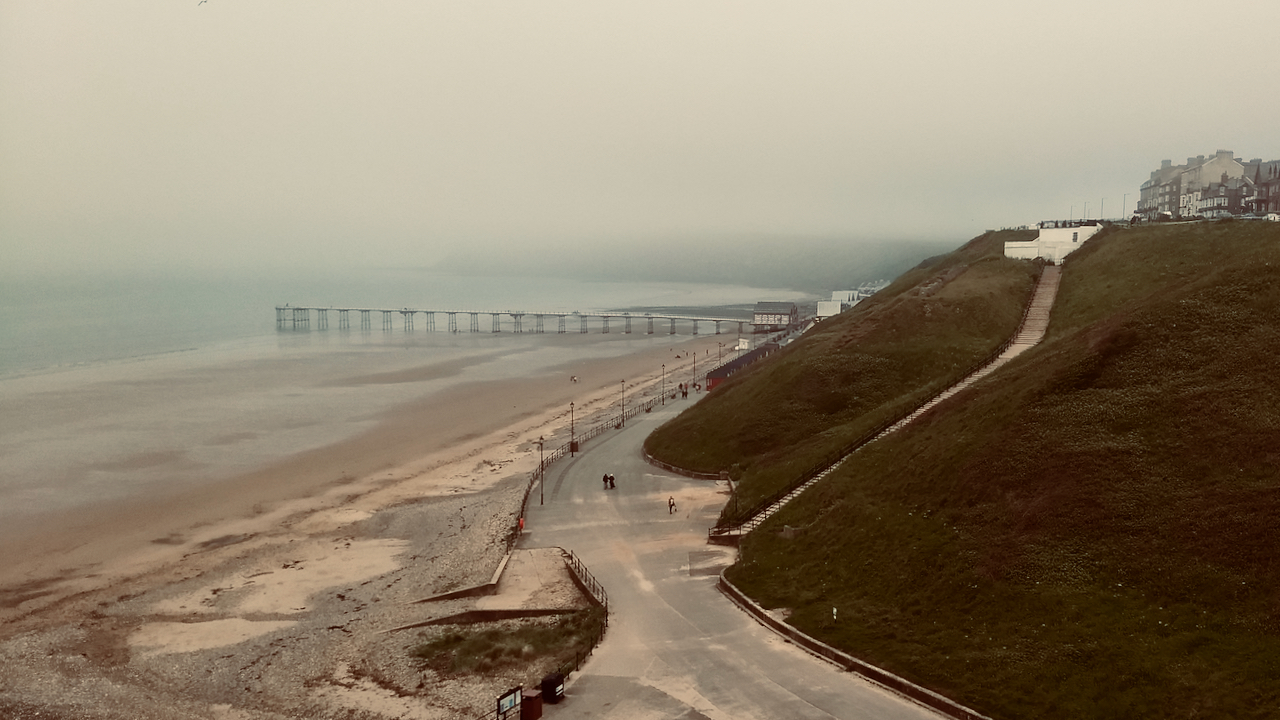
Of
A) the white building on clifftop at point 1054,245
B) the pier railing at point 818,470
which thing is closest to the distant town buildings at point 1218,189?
the white building on clifftop at point 1054,245

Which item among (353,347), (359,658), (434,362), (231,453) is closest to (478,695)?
(359,658)

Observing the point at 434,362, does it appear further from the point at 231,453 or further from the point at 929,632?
the point at 929,632

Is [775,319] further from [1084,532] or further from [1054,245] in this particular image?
[1084,532]

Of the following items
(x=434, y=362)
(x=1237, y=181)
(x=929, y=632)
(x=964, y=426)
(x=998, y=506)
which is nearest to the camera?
(x=929, y=632)

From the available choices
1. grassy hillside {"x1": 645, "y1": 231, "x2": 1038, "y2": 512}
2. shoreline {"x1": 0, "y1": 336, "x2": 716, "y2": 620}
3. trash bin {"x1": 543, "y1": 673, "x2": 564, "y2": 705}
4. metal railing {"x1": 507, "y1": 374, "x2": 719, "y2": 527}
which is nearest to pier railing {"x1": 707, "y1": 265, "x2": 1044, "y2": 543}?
grassy hillside {"x1": 645, "y1": 231, "x2": 1038, "y2": 512}

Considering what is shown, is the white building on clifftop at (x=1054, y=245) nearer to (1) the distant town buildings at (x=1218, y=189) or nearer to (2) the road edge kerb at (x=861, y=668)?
(1) the distant town buildings at (x=1218, y=189)

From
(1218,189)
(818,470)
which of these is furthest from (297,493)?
(1218,189)

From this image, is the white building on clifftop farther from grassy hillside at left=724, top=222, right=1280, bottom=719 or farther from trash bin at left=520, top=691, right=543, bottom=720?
trash bin at left=520, top=691, right=543, bottom=720
